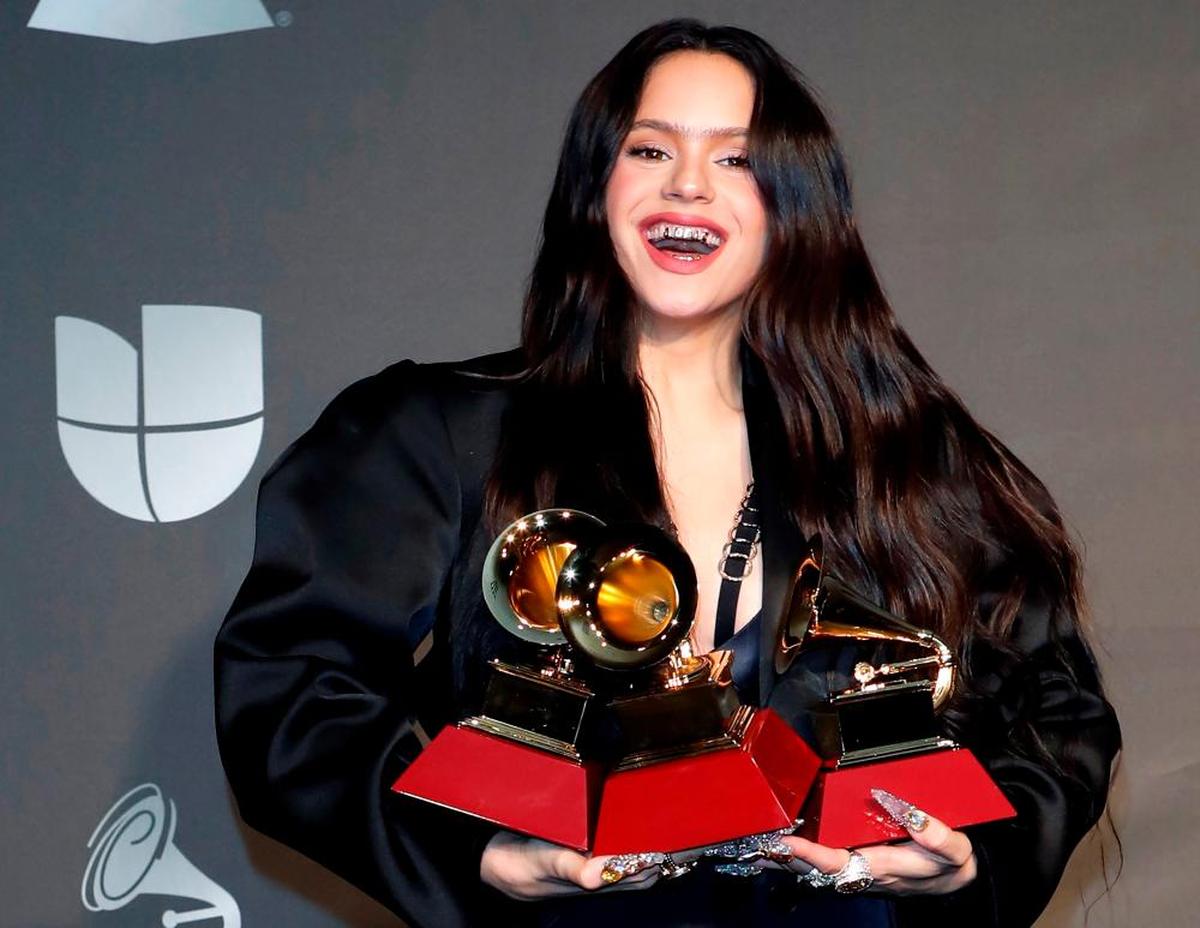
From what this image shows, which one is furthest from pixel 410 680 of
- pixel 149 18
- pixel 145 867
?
pixel 149 18

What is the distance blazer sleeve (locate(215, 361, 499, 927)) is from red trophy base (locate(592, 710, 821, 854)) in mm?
242

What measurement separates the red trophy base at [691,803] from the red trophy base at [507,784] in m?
0.03

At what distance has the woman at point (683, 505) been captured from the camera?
186cm

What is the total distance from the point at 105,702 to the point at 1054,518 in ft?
5.11

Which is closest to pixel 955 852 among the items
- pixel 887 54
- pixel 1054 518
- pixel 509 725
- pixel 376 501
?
pixel 509 725

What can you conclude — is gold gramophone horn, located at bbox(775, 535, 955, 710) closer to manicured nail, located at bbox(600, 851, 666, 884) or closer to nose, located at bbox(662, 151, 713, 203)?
manicured nail, located at bbox(600, 851, 666, 884)

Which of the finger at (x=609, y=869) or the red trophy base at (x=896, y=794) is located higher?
the red trophy base at (x=896, y=794)

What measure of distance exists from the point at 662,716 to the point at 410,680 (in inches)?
19.0

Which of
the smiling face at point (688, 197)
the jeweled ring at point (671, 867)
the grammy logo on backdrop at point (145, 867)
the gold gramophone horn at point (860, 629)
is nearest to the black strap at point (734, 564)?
the gold gramophone horn at point (860, 629)

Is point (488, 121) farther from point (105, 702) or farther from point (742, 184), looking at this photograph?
point (105, 702)

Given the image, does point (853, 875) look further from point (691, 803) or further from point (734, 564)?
point (734, 564)

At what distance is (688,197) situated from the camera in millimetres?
2025

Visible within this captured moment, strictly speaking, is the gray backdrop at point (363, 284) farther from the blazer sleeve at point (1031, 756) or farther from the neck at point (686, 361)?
the blazer sleeve at point (1031, 756)

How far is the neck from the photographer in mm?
2180
